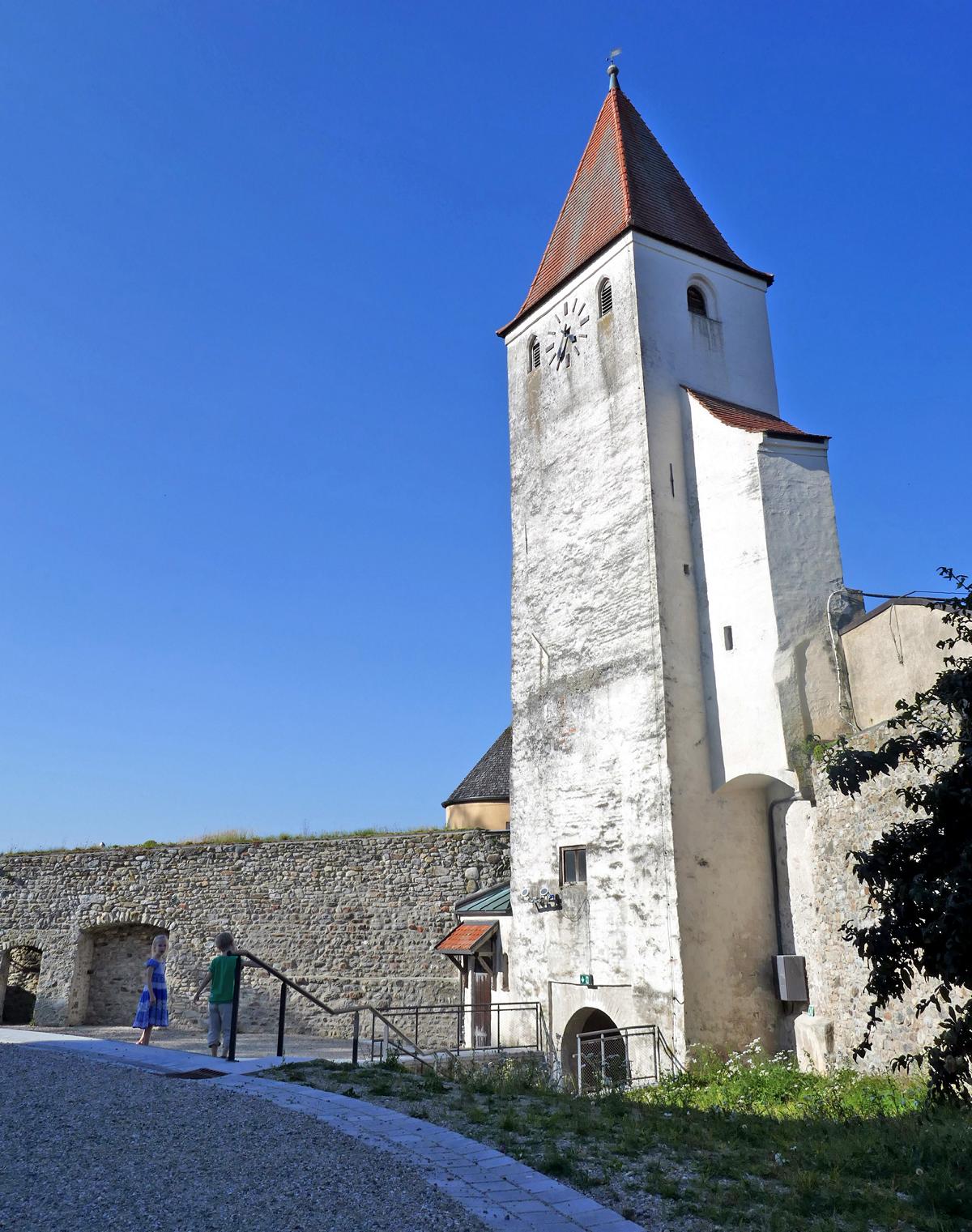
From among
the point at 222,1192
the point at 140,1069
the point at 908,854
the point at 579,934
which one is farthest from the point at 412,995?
the point at 908,854

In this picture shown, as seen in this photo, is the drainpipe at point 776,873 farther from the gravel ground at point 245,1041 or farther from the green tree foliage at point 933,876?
the green tree foliage at point 933,876

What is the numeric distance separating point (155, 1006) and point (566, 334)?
14.0m

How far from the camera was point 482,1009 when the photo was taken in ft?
59.6

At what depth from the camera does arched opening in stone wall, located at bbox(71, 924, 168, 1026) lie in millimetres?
22094

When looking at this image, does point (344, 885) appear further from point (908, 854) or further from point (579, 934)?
point (908, 854)

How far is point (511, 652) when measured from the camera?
61.6 feet

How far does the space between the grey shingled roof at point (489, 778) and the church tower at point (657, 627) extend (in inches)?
226

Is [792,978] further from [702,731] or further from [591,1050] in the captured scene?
[591,1050]

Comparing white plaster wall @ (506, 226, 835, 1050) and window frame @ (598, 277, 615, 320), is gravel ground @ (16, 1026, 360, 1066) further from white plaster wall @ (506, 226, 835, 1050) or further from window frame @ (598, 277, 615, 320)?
window frame @ (598, 277, 615, 320)

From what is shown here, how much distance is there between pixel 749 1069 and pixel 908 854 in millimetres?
9633

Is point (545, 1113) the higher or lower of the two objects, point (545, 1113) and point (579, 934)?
the lower

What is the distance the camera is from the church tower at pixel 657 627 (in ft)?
46.6

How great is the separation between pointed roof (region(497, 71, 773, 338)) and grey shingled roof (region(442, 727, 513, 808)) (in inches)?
420

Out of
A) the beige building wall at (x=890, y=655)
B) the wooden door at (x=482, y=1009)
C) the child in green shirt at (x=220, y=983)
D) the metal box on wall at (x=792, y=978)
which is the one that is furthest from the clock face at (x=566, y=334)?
the child in green shirt at (x=220, y=983)
